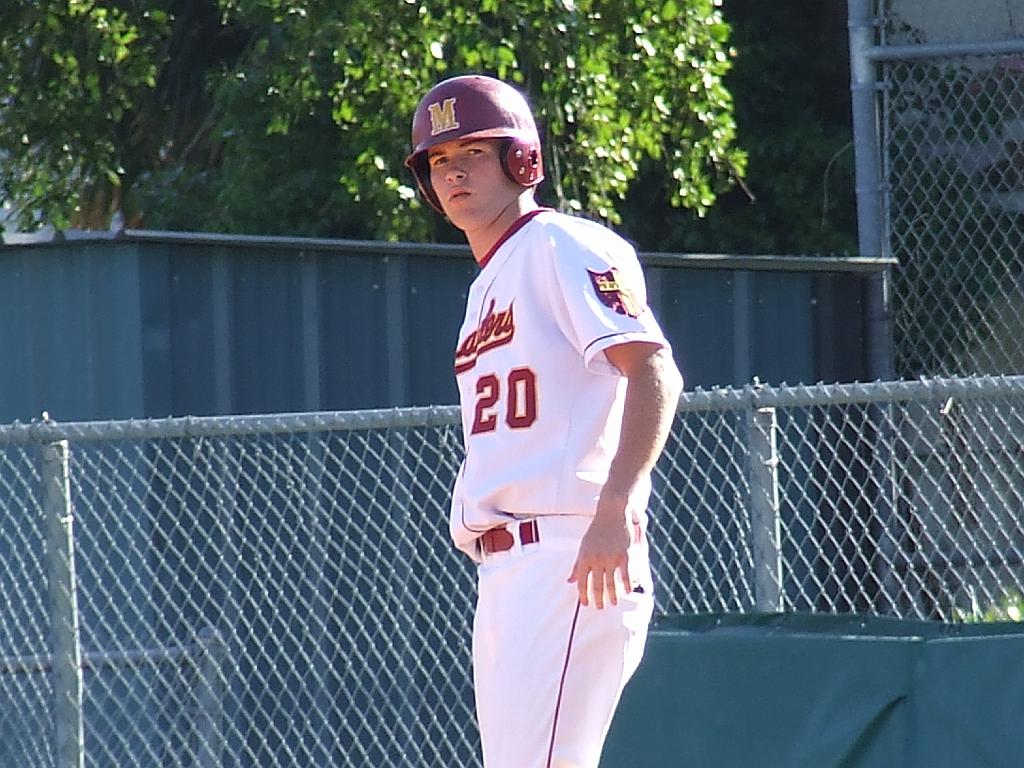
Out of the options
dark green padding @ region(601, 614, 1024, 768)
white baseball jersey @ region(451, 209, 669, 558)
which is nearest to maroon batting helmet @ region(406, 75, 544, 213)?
white baseball jersey @ region(451, 209, 669, 558)

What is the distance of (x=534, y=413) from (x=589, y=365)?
0.48 feet

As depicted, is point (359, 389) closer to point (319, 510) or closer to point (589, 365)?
point (319, 510)

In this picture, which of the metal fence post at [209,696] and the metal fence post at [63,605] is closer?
the metal fence post at [63,605]

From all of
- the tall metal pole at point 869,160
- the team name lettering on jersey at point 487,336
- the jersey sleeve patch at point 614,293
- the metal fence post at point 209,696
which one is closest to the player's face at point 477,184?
the team name lettering on jersey at point 487,336

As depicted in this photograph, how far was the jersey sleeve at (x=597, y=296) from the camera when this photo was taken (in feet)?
10.5

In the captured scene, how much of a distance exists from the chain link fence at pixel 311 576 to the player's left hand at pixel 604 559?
2.60 meters

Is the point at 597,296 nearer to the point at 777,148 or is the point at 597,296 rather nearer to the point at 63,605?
the point at 63,605

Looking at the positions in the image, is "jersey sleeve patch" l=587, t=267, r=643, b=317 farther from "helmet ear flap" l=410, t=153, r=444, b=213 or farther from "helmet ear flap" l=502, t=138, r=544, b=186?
"helmet ear flap" l=410, t=153, r=444, b=213

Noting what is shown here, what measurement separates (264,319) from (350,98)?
71.9 inches

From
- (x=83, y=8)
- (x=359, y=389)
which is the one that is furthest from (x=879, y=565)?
(x=83, y=8)

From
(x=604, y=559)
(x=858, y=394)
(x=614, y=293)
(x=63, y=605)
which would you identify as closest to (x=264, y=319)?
(x=63, y=605)

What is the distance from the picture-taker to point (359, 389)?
7.01 metres

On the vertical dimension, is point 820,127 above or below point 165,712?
above

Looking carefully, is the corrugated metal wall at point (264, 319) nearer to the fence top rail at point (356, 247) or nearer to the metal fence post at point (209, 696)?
the fence top rail at point (356, 247)
